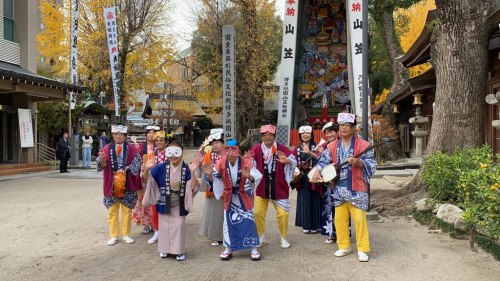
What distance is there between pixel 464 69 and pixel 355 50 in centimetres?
743

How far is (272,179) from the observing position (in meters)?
5.80

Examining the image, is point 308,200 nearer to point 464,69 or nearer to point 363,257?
point 363,257

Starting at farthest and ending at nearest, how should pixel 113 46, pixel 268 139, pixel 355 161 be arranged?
pixel 113 46 < pixel 268 139 < pixel 355 161

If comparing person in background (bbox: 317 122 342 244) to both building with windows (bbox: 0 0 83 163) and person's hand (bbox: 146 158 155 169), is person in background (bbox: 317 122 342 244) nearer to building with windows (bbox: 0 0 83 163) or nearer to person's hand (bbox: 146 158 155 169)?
→ person's hand (bbox: 146 158 155 169)

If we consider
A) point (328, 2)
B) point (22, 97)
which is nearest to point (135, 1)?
point (22, 97)

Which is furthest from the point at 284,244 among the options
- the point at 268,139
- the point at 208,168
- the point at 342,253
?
the point at 208,168

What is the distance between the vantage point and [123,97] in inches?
989

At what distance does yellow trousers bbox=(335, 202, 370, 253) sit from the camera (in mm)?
5199

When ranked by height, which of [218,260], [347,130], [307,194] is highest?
[347,130]

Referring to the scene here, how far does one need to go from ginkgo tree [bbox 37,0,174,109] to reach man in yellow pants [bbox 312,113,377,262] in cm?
2048

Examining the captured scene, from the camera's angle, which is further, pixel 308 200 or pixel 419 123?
pixel 419 123

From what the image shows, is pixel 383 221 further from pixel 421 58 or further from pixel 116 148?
pixel 421 58

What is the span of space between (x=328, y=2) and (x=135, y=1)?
11.4m

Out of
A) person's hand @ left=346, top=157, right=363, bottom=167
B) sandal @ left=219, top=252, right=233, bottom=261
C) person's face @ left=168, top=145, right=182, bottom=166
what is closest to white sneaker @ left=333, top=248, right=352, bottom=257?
person's hand @ left=346, top=157, right=363, bottom=167
